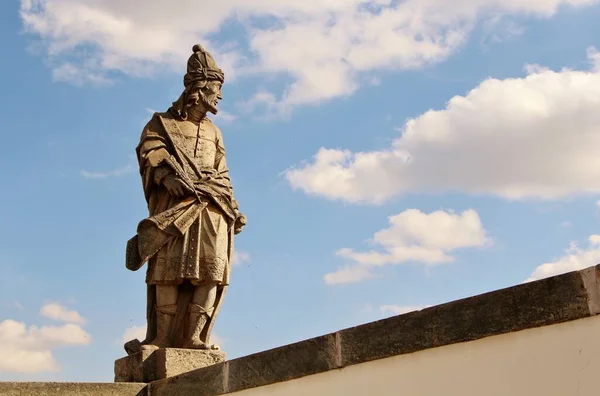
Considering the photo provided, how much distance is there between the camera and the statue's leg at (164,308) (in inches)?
338

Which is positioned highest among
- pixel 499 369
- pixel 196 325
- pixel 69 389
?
pixel 196 325

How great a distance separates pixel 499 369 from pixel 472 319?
343mm

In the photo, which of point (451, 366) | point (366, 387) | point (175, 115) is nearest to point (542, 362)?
point (451, 366)

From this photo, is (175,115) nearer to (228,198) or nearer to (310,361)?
(228,198)

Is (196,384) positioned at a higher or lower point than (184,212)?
lower

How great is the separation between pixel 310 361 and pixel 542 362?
202 cm

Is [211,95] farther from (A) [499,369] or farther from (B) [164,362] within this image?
A: (A) [499,369]

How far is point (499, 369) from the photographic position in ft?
16.8

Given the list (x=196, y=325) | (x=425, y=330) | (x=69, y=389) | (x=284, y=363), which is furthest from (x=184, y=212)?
(x=425, y=330)

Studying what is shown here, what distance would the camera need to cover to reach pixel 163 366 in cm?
821

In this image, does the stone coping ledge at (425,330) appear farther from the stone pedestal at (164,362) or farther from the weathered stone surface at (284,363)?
the stone pedestal at (164,362)

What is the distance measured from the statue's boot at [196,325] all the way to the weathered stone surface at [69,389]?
599 millimetres

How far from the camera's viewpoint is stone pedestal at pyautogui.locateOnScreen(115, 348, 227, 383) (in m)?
8.22

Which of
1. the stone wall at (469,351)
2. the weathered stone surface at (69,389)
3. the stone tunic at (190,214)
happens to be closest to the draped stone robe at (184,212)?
the stone tunic at (190,214)
